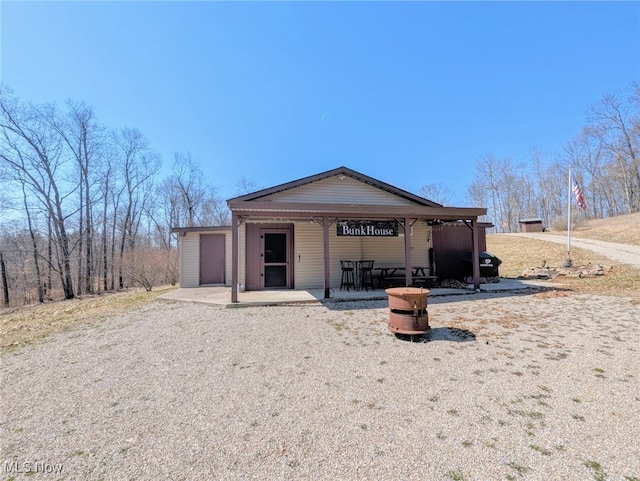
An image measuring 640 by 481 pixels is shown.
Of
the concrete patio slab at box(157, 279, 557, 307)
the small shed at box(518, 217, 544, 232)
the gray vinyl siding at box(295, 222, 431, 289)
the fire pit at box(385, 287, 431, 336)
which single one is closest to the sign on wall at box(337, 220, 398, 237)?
the gray vinyl siding at box(295, 222, 431, 289)

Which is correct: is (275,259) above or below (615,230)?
below

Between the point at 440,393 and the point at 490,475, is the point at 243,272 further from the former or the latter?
the point at 490,475

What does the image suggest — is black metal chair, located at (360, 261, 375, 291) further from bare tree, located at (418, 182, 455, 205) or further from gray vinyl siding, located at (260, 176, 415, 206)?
bare tree, located at (418, 182, 455, 205)

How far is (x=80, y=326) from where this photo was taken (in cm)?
606

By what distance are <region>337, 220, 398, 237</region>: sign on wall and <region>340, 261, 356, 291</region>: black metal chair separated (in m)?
1.67

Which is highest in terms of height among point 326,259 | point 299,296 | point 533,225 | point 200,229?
point 533,225

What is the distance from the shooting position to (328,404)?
2750 mm

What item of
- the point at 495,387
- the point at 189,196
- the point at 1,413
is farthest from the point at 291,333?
the point at 189,196

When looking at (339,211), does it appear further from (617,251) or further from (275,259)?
(617,251)

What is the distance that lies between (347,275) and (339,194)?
284 cm

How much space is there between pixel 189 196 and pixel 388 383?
29126mm

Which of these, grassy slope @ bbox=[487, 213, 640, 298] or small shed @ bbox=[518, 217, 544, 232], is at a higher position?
small shed @ bbox=[518, 217, 544, 232]

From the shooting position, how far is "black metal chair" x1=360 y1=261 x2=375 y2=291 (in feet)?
31.0
